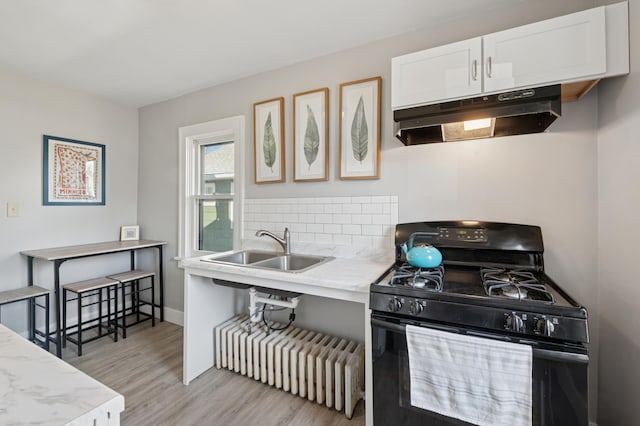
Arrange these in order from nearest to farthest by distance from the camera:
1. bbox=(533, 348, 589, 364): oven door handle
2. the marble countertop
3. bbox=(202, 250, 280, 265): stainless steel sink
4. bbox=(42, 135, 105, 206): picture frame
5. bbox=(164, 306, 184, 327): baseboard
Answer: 1. the marble countertop
2. bbox=(533, 348, 589, 364): oven door handle
3. bbox=(202, 250, 280, 265): stainless steel sink
4. bbox=(42, 135, 105, 206): picture frame
5. bbox=(164, 306, 184, 327): baseboard

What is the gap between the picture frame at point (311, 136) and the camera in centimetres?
212

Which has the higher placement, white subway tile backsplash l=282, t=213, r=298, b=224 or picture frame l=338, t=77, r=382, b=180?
picture frame l=338, t=77, r=382, b=180

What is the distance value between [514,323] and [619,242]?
A: 2.45ft

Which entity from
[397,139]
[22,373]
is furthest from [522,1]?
[22,373]

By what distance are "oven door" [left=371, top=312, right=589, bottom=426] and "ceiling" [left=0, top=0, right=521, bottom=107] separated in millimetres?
1737

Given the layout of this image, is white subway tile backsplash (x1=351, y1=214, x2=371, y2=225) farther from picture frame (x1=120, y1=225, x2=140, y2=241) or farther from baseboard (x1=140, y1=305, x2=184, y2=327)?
picture frame (x1=120, y1=225, x2=140, y2=241)

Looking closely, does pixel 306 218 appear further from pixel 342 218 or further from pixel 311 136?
pixel 311 136

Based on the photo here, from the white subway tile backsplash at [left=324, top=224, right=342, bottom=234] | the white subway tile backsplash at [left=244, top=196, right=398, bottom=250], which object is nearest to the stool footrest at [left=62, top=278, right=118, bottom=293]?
the white subway tile backsplash at [left=244, top=196, right=398, bottom=250]

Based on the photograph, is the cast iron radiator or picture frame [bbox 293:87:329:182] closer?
the cast iron radiator

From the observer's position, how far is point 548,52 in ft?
4.19

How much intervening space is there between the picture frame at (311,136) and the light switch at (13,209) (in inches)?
95.7

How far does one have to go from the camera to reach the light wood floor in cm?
166

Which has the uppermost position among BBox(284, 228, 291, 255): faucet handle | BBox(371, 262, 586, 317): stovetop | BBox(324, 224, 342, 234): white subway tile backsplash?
BBox(324, 224, 342, 234): white subway tile backsplash

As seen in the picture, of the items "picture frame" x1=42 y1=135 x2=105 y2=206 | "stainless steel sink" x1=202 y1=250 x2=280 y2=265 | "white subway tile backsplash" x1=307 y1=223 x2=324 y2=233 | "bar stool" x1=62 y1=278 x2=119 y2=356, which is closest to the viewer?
"white subway tile backsplash" x1=307 y1=223 x2=324 y2=233
